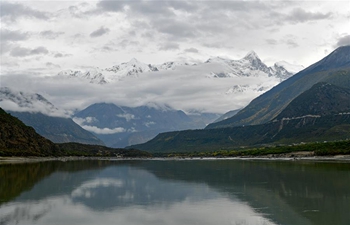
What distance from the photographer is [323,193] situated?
203 ft

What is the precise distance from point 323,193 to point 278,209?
49.3ft

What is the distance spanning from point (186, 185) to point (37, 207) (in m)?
31.6

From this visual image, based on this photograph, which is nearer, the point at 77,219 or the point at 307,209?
the point at 77,219

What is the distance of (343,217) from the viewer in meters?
Answer: 44.5

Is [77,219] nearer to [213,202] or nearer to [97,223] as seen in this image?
[97,223]

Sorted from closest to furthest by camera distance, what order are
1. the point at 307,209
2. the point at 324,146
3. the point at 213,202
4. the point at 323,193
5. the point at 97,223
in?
1. the point at 97,223
2. the point at 307,209
3. the point at 213,202
4. the point at 323,193
5. the point at 324,146

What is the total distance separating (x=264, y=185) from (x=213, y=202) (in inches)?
853

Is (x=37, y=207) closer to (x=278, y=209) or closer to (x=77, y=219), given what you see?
(x=77, y=219)

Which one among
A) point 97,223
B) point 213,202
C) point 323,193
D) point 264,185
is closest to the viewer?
point 97,223

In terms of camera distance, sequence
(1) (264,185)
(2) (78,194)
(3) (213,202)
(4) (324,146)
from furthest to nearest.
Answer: (4) (324,146)
(1) (264,185)
(2) (78,194)
(3) (213,202)

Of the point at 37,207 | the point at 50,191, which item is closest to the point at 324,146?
the point at 50,191

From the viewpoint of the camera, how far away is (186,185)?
78438 mm

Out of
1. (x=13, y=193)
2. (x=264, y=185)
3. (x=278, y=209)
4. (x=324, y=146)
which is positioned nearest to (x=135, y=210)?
(x=278, y=209)

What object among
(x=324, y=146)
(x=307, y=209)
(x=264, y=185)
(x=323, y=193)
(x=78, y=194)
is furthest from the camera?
(x=324, y=146)
